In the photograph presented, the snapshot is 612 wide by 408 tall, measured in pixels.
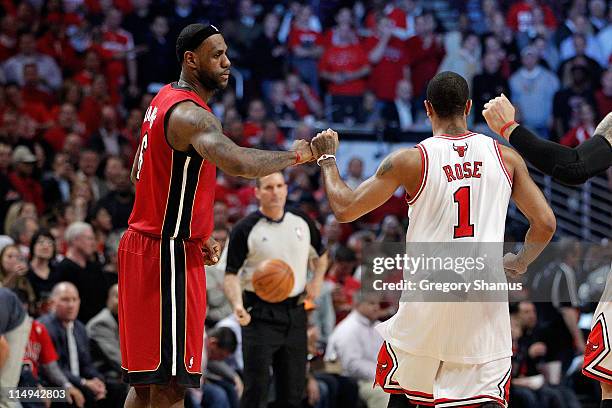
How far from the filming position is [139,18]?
16.1 m

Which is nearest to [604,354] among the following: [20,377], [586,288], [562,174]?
[562,174]

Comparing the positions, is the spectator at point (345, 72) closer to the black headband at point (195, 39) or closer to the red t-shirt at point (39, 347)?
the red t-shirt at point (39, 347)

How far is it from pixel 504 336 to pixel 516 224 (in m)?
9.16

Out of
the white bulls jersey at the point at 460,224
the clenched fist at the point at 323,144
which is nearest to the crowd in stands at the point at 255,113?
the clenched fist at the point at 323,144

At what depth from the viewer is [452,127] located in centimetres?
561

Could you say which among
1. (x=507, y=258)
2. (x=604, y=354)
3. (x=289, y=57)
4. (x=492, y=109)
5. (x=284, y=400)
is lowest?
(x=284, y=400)

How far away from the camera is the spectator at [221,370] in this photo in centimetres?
988

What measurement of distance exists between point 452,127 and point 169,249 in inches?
65.3

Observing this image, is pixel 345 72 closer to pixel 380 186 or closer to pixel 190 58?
pixel 190 58

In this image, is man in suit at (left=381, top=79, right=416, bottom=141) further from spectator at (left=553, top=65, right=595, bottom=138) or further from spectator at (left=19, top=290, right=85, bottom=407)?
spectator at (left=19, top=290, right=85, bottom=407)

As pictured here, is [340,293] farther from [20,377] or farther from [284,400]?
[20,377]

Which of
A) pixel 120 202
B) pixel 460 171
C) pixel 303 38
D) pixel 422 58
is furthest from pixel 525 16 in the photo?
pixel 460 171

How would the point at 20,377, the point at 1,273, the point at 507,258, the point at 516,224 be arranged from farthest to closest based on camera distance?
the point at 516,224 → the point at 1,273 → the point at 20,377 → the point at 507,258

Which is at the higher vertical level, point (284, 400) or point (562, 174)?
point (562, 174)
